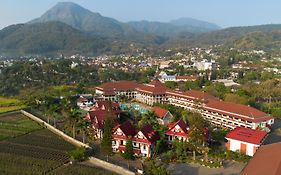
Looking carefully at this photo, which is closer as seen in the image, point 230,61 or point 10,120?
point 10,120

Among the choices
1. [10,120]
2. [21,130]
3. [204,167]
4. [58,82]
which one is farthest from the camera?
[58,82]

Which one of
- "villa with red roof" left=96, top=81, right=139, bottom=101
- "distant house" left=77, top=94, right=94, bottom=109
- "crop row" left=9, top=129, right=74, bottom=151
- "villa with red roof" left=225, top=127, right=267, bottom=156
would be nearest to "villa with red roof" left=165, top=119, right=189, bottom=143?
"villa with red roof" left=225, top=127, right=267, bottom=156

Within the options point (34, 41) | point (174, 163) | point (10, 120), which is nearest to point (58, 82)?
point (10, 120)

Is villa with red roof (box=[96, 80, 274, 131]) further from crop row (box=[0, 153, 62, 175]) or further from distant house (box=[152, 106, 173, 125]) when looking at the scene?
crop row (box=[0, 153, 62, 175])

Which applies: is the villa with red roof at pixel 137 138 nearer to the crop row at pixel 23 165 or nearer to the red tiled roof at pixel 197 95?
the crop row at pixel 23 165

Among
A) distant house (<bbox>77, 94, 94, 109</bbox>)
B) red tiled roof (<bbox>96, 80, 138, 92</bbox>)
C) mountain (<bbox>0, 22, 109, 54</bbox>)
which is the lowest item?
distant house (<bbox>77, 94, 94, 109</bbox>)

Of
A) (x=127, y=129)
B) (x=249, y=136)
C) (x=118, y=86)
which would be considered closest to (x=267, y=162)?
(x=249, y=136)

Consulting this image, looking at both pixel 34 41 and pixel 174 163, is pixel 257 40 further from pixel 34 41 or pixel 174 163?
pixel 174 163

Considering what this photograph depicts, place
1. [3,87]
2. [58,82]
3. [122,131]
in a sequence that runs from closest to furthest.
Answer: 1. [122,131]
2. [3,87]
3. [58,82]
